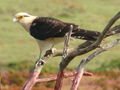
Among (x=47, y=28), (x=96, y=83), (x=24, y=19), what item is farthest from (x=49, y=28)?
(x=96, y=83)

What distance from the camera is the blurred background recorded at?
2130cm

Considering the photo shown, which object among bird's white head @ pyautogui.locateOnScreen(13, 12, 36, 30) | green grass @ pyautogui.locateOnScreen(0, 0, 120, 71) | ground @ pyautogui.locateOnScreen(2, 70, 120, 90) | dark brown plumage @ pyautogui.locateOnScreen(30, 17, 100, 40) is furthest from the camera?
green grass @ pyautogui.locateOnScreen(0, 0, 120, 71)

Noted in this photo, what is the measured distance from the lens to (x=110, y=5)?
42.4m

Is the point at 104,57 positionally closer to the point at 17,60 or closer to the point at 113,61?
the point at 113,61

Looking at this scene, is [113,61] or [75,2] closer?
[113,61]

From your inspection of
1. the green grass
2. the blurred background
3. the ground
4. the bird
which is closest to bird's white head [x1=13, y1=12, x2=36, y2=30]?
the bird

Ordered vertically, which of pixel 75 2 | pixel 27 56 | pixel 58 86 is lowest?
pixel 75 2

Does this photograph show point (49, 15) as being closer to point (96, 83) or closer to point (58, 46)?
point (58, 46)

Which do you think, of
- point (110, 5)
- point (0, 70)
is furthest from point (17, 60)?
point (110, 5)

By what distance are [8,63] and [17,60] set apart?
123 centimetres

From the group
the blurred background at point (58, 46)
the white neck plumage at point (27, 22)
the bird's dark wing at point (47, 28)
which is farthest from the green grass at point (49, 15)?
the white neck plumage at point (27, 22)

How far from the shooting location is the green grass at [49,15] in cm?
2634

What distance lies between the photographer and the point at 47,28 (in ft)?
25.2

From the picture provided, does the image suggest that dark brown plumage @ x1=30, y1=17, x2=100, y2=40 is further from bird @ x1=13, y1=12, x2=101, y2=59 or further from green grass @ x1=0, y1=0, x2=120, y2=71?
green grass @ x1=0, y1=0, x2=120, y2=71
